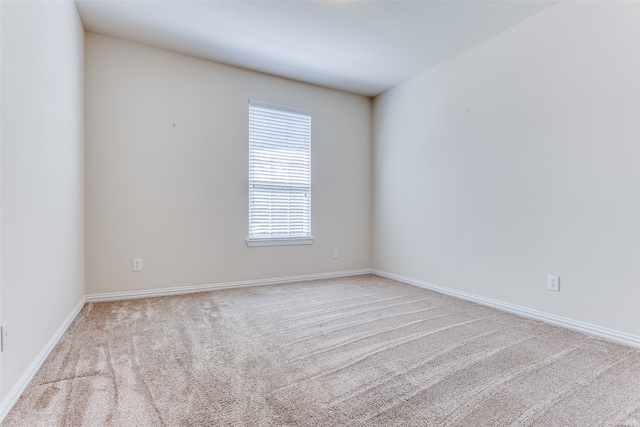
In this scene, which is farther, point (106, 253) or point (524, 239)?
point (106, 253)

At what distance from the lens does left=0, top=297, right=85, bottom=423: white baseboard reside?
1.35m

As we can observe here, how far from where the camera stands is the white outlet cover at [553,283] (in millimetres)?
2521

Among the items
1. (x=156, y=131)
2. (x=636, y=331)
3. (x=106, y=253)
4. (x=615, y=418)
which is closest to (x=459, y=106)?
(x=636, y=331)

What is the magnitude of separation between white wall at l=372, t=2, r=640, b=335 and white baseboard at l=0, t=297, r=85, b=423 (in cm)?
345

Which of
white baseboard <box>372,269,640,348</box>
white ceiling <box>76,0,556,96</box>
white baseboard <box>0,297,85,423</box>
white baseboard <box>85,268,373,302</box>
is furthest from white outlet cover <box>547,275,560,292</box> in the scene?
white baseboard <box>0,297,85,423</box>

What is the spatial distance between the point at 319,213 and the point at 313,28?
2194 mm

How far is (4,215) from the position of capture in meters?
1.39

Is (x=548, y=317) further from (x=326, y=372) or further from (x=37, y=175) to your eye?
(x=37, y=175)

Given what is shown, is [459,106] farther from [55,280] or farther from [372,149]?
[55,280]

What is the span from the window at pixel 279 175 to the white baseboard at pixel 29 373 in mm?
1885

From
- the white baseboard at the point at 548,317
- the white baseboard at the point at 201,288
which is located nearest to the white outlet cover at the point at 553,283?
the white baseboard at the point at 548,317

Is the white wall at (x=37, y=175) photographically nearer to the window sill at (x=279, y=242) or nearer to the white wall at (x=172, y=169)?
the white wall at (x=172, y=169)

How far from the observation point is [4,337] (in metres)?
1.36

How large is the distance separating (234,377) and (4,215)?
1.32 metres
